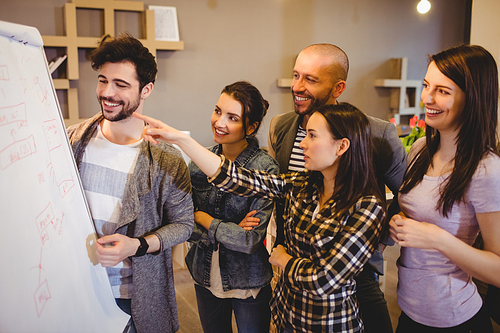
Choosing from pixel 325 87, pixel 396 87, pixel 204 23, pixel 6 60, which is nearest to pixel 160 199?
pixel 6 60

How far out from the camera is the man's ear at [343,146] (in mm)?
1179

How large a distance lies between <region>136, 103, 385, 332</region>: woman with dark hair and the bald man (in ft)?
0.48

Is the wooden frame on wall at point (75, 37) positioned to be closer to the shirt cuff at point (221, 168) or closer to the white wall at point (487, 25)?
the shirt cuff at point (221, 168)

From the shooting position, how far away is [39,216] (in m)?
0.87

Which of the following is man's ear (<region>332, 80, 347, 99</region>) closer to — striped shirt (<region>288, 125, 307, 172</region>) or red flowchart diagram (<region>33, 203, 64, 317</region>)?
striped shirt (<region>288, 125, 307, 172</region>)

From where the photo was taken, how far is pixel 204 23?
3539 mm

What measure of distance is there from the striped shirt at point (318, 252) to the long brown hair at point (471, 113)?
0.73 feet

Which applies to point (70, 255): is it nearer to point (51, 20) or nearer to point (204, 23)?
point (51, 20)

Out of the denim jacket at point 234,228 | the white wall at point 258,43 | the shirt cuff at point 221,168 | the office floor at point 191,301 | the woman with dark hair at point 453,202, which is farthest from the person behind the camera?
the white wall at point 258,43

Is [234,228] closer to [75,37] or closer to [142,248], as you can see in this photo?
[142,248]

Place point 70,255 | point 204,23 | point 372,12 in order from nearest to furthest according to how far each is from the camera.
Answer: point 70,255, point 204,23, point 372,12

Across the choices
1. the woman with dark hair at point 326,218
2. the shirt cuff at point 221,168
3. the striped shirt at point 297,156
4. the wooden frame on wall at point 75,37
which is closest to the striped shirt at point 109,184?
the woman with dark hair at point 326,218

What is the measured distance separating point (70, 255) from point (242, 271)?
2.11ft

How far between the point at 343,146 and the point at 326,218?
0.23 meters
